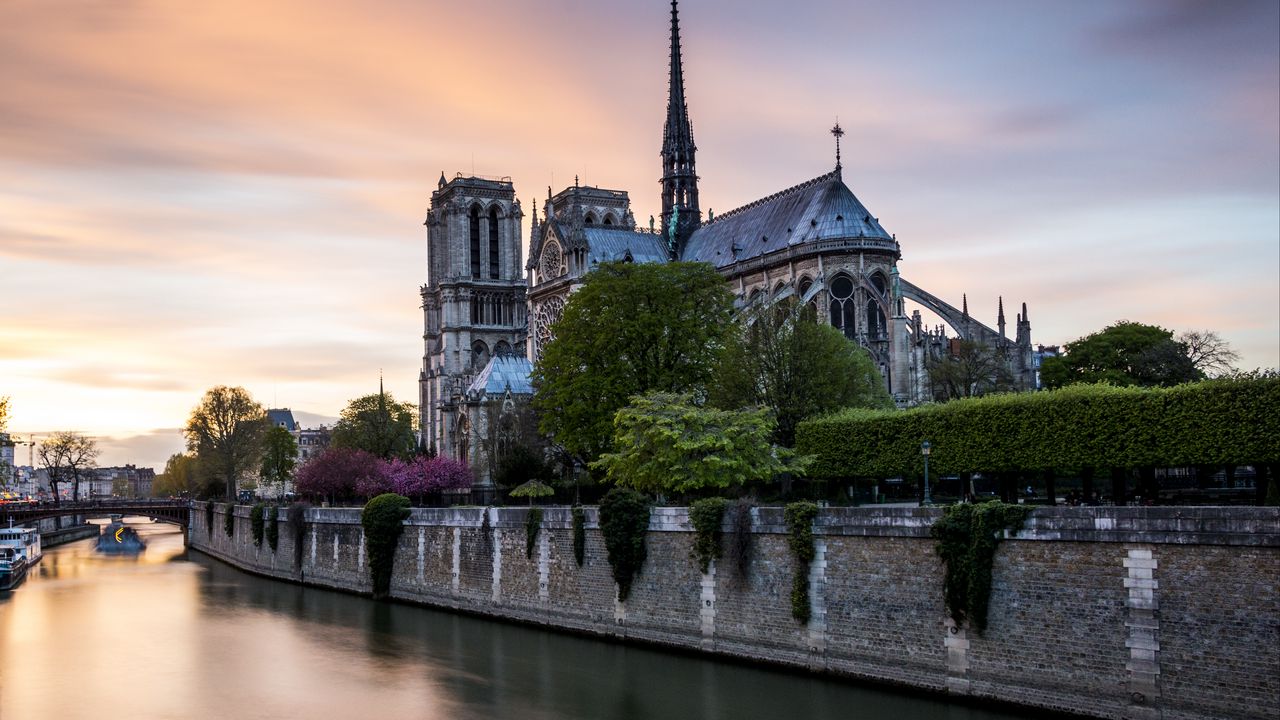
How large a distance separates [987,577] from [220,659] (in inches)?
836

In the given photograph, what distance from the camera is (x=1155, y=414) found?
2730 cm

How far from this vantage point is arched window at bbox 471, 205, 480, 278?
359ft

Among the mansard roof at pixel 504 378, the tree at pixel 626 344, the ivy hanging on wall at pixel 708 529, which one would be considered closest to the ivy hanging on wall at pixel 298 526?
the tree at pixel 626 344

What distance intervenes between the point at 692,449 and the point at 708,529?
552cm

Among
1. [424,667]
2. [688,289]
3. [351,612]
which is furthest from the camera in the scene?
[688,289]

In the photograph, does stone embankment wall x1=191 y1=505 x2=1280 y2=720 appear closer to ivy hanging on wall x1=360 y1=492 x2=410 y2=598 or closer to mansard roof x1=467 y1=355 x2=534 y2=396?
ivy hanging on wall x1=360 y1=492 x2=410 y2=598

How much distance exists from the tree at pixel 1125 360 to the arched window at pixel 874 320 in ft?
29.8

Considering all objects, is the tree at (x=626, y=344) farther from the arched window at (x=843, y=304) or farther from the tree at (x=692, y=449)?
the arched window at (x=843, y=304)

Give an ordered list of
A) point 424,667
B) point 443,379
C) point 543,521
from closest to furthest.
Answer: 1. point 424,667
2. point 543,521
3. point 443,379

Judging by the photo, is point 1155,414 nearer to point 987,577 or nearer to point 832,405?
point 987,577

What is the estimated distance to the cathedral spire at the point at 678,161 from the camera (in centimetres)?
8231

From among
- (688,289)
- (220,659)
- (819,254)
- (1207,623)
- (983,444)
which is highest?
(819,254)

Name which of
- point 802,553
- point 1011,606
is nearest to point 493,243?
point 802,553

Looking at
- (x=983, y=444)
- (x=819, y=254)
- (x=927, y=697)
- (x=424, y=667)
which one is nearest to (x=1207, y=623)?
(x=927, y=697)
